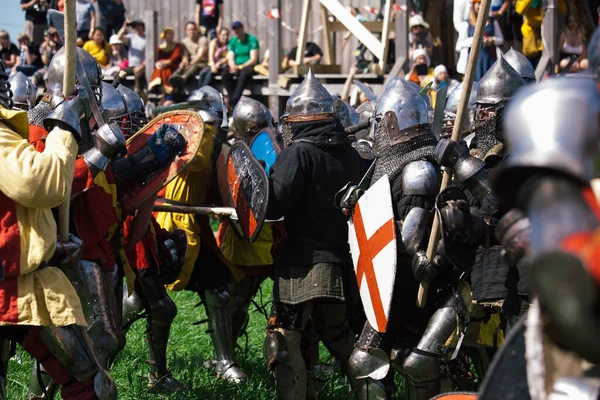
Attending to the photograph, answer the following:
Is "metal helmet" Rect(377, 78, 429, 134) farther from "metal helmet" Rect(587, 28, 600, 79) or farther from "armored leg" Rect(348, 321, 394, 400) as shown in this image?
"metal helmet" Rect(587, 28, 600, 79)

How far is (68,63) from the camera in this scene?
4.21m

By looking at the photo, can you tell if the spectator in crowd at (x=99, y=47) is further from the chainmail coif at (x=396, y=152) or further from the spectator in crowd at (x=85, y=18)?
the chainmail coif at (x=396, y=152)

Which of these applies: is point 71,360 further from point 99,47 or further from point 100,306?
point 99,47

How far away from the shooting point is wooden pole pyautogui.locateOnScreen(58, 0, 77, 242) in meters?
4.12

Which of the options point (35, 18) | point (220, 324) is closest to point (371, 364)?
point (220, 324)

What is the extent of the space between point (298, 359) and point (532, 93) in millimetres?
3313

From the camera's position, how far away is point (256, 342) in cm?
745

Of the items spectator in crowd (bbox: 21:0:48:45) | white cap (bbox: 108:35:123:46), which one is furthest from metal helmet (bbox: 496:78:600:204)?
Result: spectator in crowd (bbox: 21:0:48:45)

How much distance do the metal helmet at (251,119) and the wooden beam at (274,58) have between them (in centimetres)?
542

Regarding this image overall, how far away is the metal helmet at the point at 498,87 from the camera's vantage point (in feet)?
16.6

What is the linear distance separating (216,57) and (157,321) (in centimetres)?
772

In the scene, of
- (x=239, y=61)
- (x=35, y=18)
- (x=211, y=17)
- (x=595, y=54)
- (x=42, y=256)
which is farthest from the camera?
(x=35, y=18)

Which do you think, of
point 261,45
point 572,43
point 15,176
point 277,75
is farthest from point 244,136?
point 261,45

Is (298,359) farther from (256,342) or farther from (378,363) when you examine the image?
(256,342)
